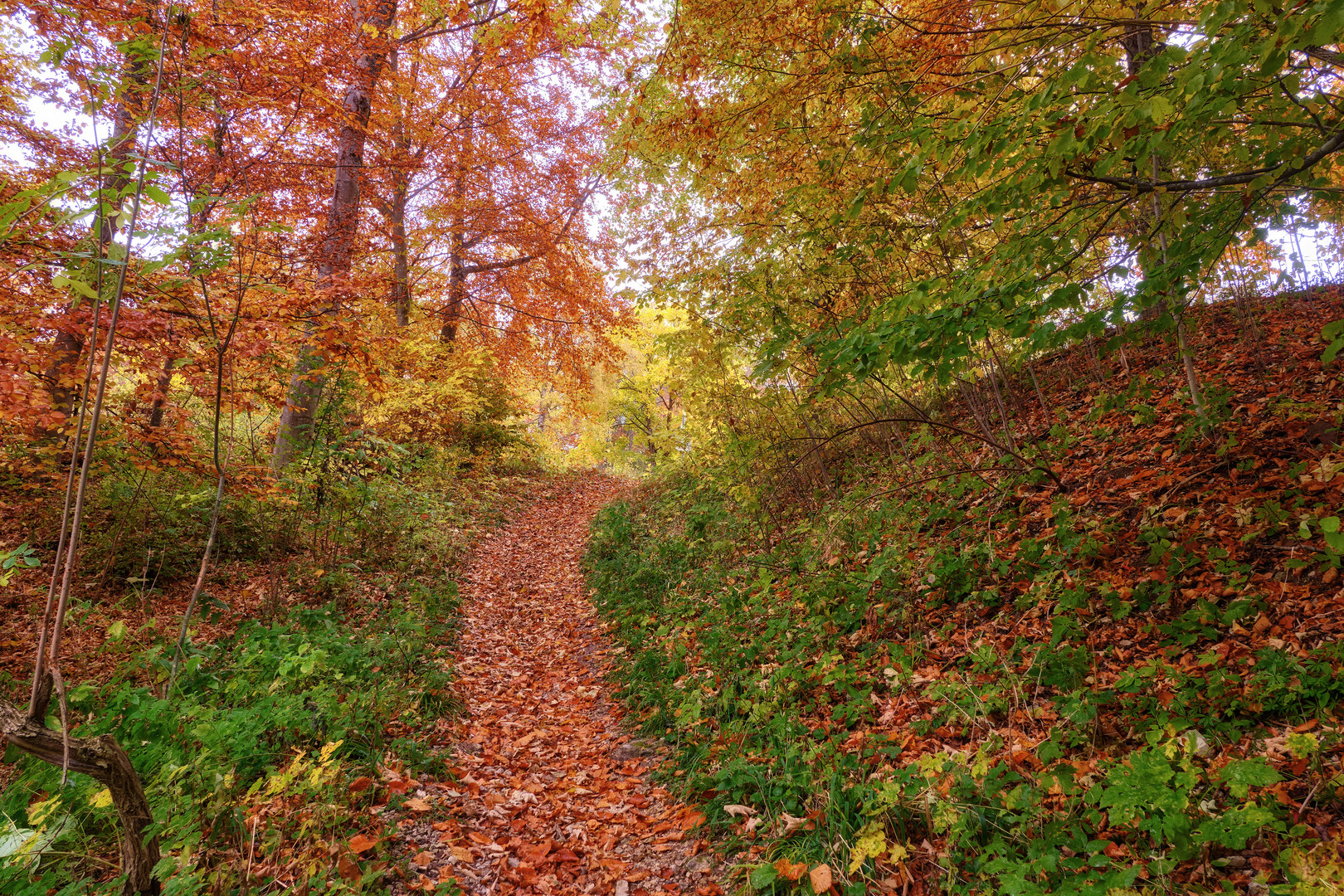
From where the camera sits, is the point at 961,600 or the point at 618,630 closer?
the point at 961,600

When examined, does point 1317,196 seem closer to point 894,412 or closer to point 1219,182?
point 1219,182

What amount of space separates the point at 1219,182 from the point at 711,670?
15.2 ft

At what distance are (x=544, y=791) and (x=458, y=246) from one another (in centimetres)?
1236

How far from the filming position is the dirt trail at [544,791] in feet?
10.8

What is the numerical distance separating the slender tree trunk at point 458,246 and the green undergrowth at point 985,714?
10401 mm

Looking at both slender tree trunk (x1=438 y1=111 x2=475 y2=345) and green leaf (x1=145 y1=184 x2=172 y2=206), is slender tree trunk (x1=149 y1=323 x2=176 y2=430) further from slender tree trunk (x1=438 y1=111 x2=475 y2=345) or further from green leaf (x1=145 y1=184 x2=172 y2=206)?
slender tree trunk (x1=438 y1=111 x2=475 y2=345)

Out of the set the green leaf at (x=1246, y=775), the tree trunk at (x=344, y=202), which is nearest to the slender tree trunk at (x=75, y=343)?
the tree trunk at (x=344, y=202)

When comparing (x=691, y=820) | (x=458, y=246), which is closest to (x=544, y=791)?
(x=691, y=820)

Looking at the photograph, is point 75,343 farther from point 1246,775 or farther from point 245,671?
point 1246,775

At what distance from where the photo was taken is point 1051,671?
3.44 meters

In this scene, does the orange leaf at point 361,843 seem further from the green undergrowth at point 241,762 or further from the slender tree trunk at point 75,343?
the slender tree trunk at point 75,343

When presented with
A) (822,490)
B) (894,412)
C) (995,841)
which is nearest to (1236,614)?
(995,841)

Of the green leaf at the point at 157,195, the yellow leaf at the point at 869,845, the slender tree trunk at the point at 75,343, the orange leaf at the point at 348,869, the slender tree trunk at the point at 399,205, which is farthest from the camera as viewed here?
the slender tree trunk at the point at 399,205

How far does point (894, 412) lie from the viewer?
7.23 m
